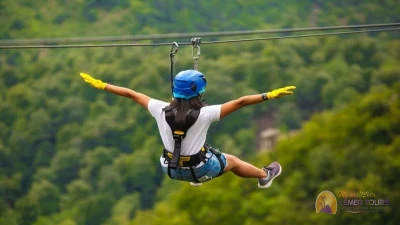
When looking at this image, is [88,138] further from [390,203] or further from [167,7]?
[390,203]

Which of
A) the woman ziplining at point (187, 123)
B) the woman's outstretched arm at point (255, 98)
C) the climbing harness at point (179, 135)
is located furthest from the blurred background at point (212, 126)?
the woman's outstretched arm at point (255, 98)

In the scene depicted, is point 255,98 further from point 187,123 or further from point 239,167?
point 239,167

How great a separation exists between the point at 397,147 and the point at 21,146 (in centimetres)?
4285

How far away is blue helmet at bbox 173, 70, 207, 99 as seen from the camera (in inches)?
341

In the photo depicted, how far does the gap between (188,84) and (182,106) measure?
0.23 meters

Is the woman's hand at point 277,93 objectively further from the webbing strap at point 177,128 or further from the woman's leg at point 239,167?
the woman's leg at point 239,167

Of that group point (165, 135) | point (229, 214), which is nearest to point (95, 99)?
point (229, 214)

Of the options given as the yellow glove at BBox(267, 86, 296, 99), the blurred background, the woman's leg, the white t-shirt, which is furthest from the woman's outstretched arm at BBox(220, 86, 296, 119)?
the blurred background

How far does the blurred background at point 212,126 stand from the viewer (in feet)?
139

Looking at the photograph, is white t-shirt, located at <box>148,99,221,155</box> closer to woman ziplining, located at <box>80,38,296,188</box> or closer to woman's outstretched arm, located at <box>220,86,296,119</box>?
woman ziplining, located at <box>80,38,296,188</box>

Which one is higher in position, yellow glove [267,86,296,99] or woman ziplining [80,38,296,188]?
yellow glove [267,86,296,99]

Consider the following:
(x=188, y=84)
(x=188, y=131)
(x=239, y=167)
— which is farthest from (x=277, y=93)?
(x=239, y=167)

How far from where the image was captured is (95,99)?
84938mm

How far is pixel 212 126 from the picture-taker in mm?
74875
